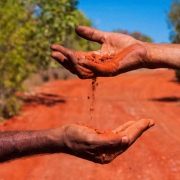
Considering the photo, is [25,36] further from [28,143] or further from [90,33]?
[28,143]

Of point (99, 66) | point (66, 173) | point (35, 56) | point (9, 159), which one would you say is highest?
point (35, 56)

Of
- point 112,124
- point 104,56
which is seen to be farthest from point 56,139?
point 112,124

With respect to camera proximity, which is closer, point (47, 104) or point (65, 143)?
point (65, 143)

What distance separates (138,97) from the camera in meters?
15.6

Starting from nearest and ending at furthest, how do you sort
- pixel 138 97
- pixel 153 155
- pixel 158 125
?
pixel 153 155
pixel 158 125
pixel 138 97

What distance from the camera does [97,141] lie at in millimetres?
2447

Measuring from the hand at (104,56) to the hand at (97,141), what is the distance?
500mm

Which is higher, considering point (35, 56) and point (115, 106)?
point (35, 56)

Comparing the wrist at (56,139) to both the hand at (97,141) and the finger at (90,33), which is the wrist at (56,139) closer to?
the hand at (97,141)

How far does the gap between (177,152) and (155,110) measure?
4.99 metres

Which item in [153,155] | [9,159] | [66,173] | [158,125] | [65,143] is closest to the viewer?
[65,143]

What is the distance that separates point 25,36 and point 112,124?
162 inches

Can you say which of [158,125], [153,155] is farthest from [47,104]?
[153,155]

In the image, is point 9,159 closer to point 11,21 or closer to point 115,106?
point 11,21
